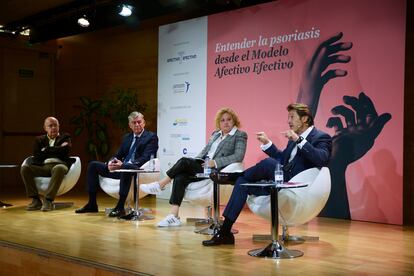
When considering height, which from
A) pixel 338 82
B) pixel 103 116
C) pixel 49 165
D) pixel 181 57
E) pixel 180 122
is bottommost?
pixel 49 165

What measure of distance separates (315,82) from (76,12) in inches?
167

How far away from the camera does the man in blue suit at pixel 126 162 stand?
5516mm

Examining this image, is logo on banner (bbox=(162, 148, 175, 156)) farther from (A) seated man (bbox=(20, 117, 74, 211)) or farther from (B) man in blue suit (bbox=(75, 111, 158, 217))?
(A) seated man (bbox=(20, 117, 74, 211))

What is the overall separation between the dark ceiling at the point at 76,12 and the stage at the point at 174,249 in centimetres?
307

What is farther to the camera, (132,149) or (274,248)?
(132,149)

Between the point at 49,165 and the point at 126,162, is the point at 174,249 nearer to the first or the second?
the point at 126,162

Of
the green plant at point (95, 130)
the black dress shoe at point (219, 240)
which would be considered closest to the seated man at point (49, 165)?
the green plant at point (95, 130)

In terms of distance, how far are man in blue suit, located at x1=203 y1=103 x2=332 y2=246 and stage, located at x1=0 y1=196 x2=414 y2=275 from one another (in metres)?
0.22

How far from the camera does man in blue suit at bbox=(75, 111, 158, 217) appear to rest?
217 inches

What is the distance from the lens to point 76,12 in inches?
318

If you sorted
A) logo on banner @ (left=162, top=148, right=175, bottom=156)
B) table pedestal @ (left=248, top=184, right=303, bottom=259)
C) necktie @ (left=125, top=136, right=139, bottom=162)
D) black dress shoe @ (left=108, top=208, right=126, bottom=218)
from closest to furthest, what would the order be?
table pedestal @ (left=248, top=184, right=303, bottom=259) → black dress shoe @ (left=108, top=208, right=126, bottom=218) → necktie @ (left=125, top=136, right=139, bottom=162) → logo on banner @ (left=162, top=148, right=175, bottom=156)

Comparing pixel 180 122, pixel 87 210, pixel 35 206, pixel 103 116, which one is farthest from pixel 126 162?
pixel 103 116

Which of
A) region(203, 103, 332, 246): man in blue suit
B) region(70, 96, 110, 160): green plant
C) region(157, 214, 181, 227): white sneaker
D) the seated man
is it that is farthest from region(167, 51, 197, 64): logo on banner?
region(203, 103, 332, 246): man in blue suit

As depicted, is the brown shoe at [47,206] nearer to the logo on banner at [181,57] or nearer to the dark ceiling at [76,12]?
the logo on banner at [181,57]
